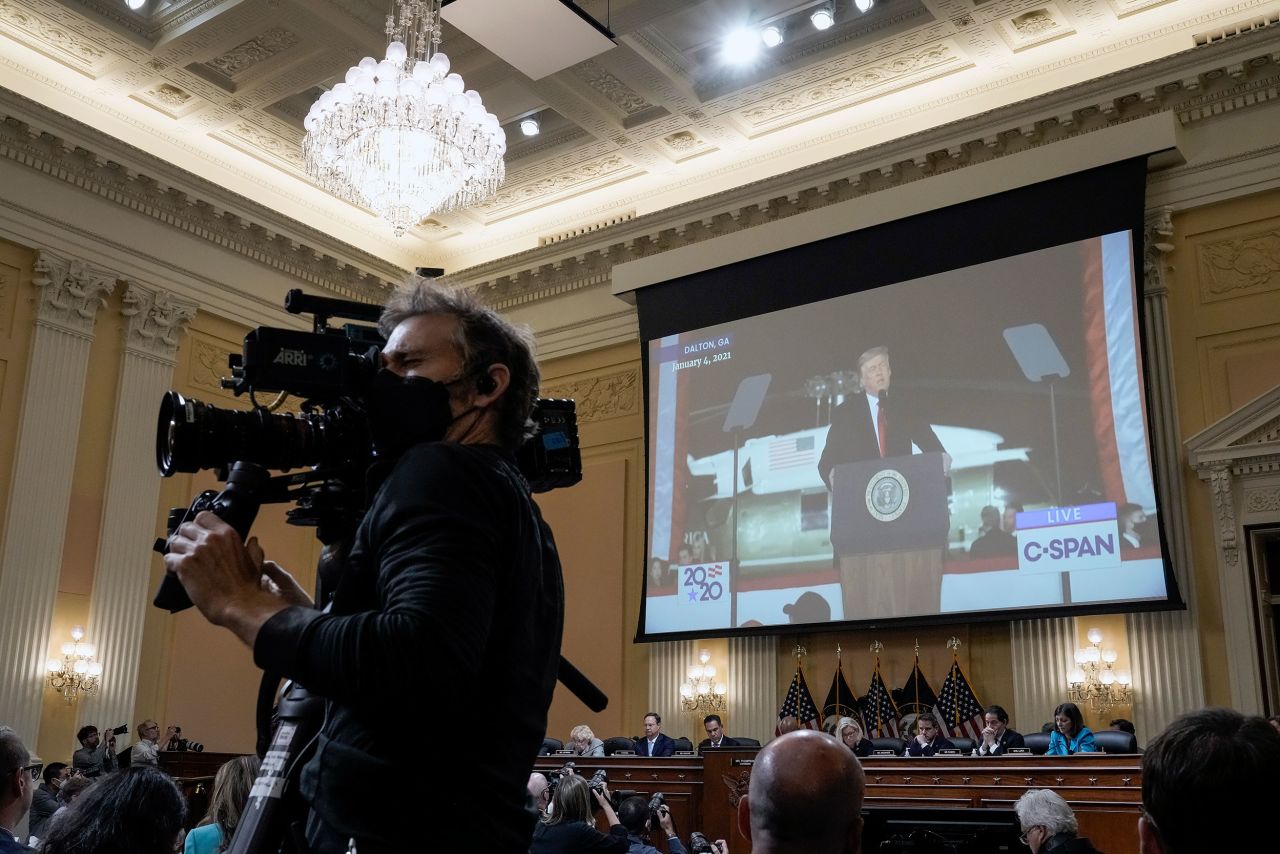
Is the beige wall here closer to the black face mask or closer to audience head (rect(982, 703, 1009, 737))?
audience head (rect(982, 703, 1009, 737))

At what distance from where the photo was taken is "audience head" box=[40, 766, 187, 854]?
2031 mm

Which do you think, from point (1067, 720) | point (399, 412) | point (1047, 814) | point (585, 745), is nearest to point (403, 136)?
point (585, 745)

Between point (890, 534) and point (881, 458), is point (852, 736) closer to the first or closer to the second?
point (890, 534)

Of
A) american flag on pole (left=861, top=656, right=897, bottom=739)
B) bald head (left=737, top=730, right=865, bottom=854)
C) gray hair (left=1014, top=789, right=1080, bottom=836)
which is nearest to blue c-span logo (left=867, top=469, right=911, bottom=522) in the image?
american flag on pole (left=861, top=656, right=897, bottom=739)

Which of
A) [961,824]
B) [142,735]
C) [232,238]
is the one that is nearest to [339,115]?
[232,238]

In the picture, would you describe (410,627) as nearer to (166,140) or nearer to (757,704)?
(757,704)

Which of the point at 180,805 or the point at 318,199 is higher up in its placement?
the point at 318,199

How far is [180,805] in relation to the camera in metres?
2.17

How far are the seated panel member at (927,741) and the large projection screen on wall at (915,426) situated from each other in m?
1.09

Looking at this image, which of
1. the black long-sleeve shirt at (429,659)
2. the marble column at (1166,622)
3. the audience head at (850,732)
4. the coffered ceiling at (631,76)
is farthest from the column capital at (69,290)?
the black long-sleeve shirt at (429,659)

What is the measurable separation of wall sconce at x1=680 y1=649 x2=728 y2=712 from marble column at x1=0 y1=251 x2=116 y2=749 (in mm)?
5713

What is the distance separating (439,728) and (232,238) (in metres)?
12.2

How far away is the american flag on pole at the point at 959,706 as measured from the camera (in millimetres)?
9602

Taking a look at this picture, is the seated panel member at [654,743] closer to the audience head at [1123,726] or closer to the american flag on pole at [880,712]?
the american flag on pole at [880,712]
